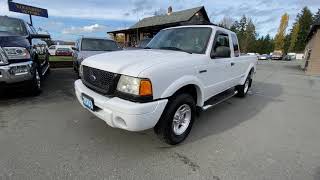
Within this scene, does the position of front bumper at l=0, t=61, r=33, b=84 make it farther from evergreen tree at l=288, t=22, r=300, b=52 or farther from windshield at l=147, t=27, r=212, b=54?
evergreen tree at l=288, t=22, r=300, b=52

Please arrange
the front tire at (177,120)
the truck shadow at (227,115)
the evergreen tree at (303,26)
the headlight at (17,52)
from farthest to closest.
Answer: the evergreen tree at (303,26) → the headlight at (17,52) → the truck shadow at (227,115) → the front tire at (177,120)

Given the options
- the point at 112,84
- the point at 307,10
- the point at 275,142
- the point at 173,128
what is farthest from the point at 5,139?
the point at 307,10

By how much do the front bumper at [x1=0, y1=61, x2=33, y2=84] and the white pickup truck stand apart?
1.99 m

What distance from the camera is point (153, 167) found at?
284 centimetres

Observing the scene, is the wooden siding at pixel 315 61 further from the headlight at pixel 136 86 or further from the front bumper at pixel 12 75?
the front bumper at pixel 12 75

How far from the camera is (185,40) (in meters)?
4.18

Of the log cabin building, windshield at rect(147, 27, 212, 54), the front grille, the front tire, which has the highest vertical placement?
the log cabin building

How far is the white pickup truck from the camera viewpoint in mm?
2727

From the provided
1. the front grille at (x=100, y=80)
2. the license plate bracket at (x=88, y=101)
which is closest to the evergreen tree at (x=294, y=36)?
the front grille at (x=100, y=80)

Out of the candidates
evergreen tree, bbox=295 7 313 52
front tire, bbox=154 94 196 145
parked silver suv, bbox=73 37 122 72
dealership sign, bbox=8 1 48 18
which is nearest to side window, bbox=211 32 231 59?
front tire, bbox=154 94 196 145

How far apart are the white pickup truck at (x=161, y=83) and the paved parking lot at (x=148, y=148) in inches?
18.2

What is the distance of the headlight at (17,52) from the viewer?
15.2 ft

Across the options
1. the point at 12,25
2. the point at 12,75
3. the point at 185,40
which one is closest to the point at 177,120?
the point at 185,40

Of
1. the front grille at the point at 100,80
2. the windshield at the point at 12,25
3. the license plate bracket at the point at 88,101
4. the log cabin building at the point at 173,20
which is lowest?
the license plate bracket at the point at 88,101
